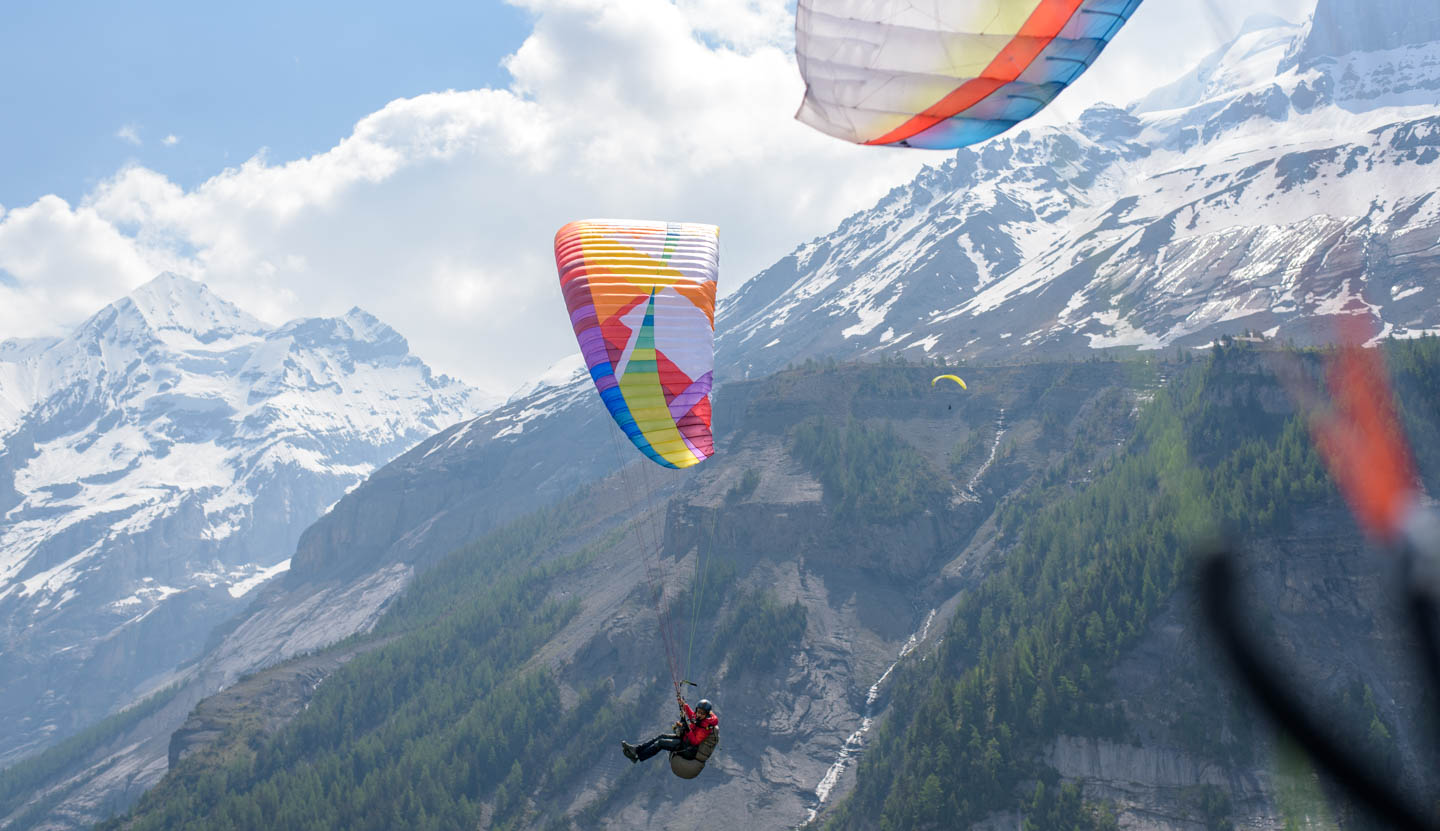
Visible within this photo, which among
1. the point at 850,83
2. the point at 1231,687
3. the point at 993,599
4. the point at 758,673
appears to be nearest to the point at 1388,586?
the point at 1231,687

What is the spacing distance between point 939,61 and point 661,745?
15192 millimetres

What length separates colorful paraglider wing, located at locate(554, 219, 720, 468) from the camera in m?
31.1

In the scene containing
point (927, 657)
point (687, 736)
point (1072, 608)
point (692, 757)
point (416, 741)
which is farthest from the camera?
point (416, 741)

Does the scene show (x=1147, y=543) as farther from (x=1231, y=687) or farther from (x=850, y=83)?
(x=850, y=83)

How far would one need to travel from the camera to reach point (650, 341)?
1232 inches

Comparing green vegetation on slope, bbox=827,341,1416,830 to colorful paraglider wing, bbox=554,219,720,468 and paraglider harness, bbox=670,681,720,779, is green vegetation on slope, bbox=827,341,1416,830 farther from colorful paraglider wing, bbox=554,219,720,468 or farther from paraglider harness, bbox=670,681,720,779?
paraglider harness, bbox=670,681,720,779

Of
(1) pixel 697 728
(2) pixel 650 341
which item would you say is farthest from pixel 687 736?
(2) pixel 650 341

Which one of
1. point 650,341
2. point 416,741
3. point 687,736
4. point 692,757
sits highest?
point 650,341

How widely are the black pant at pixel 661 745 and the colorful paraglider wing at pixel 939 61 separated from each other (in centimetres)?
1362

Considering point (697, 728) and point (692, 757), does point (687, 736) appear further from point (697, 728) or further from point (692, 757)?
point (692, 757)

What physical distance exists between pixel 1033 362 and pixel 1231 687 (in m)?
101

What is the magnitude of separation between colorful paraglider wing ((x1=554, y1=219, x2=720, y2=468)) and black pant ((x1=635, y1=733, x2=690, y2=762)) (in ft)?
25.1

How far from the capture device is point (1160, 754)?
8912 cm

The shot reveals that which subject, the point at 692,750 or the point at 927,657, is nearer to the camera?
the point at 692,750
